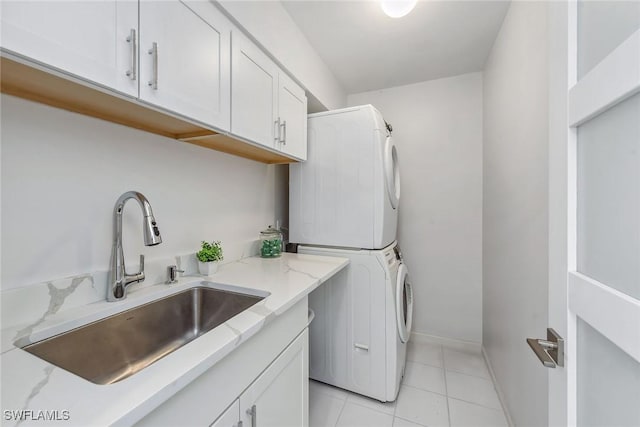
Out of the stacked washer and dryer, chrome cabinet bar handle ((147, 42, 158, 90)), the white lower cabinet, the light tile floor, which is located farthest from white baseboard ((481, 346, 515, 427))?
chrome cabinet bar handle ((147, 42, 158, 90))

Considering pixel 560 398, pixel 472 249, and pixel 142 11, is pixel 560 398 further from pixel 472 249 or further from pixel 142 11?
pixel 472 249

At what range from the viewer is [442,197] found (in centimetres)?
255

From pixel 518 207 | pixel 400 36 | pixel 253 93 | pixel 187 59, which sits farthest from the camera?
pixel 400 36

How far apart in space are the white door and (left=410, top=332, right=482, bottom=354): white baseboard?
2.13 m

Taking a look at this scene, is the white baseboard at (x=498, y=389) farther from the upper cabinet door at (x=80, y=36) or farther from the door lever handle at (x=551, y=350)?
the upper cabinet door at (x=80, y=36)

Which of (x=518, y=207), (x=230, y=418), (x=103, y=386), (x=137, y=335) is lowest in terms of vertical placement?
(x=230, y=418)

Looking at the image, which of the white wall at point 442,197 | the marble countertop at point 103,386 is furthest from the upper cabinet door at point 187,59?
the white wall at point 442,197

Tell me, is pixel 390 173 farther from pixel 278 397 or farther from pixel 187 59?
pixel 278 397

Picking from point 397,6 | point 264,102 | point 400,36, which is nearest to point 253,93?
point 264,102

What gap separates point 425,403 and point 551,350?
1.52 m

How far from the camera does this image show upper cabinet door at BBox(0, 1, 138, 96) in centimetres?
58

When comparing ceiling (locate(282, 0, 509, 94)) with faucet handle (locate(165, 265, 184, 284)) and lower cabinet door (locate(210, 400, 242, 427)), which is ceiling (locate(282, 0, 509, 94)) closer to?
faucet handle (locate(165, 265, 184, 284))

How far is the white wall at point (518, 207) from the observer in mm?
1187

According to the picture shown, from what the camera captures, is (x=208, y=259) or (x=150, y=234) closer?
(x=150, y=234)
